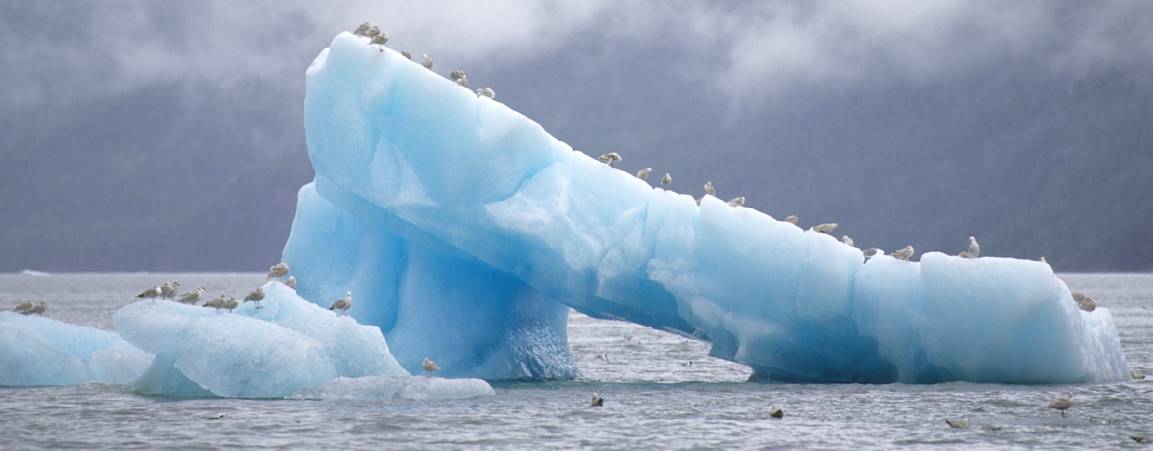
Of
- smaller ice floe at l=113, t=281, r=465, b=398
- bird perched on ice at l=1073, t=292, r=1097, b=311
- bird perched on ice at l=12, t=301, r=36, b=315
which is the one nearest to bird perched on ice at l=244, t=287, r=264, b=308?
smaller ice floe at l=113, t=281, r=465, b=398

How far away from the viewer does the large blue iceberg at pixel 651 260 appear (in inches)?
820

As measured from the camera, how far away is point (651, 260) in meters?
21.0

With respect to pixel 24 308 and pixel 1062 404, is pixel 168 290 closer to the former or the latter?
pixel 24 308

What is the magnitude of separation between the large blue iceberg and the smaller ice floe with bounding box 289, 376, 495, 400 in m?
2.56

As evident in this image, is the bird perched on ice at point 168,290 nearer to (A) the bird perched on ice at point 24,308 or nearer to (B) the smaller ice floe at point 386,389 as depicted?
(A) the bird perched on ice at point 24,308

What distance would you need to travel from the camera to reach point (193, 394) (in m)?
20.4

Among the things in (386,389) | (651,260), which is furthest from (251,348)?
(651,260)

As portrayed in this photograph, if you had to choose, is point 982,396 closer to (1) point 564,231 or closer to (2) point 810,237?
(2) point 810,237

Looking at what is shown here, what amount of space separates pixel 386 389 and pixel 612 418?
11.0ft

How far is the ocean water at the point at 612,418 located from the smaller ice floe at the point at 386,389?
14 centimetres

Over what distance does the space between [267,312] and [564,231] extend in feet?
14.7

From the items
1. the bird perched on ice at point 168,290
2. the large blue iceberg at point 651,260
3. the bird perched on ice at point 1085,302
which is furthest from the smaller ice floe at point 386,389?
the bird perched on ice at point 1085,302

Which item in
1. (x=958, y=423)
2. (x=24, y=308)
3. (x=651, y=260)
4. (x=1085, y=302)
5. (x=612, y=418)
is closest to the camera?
(x=958, y=423)

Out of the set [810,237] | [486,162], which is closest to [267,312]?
[486,162]
